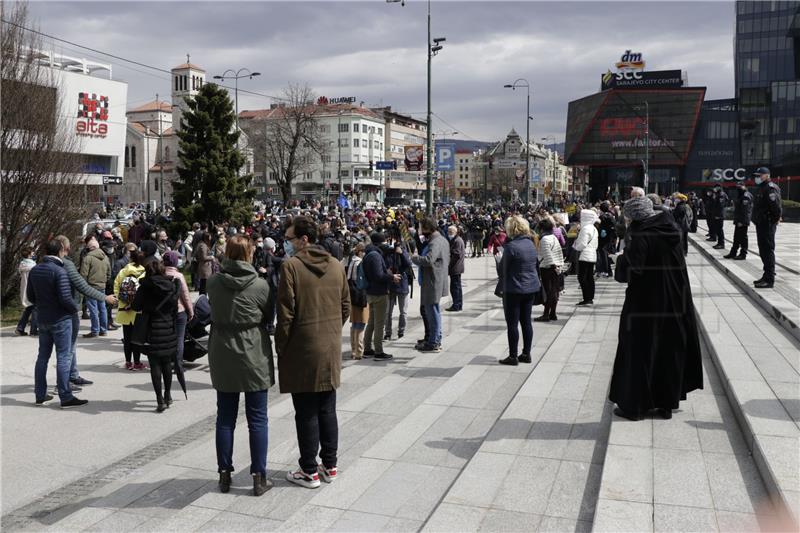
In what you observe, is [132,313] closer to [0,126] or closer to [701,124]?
[0,126]

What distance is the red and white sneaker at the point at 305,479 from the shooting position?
5.08 metres

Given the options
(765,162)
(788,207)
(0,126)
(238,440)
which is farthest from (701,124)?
(238,440)

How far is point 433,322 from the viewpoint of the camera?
1028 centimetres

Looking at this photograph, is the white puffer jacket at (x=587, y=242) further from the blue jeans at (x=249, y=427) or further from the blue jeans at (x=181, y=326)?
the blue jeans at (x=249, y=427)

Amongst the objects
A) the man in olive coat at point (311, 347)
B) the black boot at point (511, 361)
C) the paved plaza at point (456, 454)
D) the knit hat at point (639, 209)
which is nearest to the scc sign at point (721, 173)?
the paved plaza at point (456, 454)

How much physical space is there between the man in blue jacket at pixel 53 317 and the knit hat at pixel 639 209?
597 centimetres

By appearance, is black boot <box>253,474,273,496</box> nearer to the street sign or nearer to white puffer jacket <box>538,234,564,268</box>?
white puffer jacket <box>538,234,564,268</box>

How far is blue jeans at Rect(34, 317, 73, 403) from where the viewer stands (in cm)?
773

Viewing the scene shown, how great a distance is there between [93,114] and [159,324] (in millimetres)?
53486

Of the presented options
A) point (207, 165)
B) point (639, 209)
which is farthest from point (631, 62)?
point (639, 209)

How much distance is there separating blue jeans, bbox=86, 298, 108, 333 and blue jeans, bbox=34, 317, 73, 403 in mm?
4368

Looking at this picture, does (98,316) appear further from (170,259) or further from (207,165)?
(207,165)

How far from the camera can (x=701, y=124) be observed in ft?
265

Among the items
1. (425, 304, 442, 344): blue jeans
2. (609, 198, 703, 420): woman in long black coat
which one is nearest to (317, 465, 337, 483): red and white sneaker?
(609, 198, 703, 420): woman in long black coat
